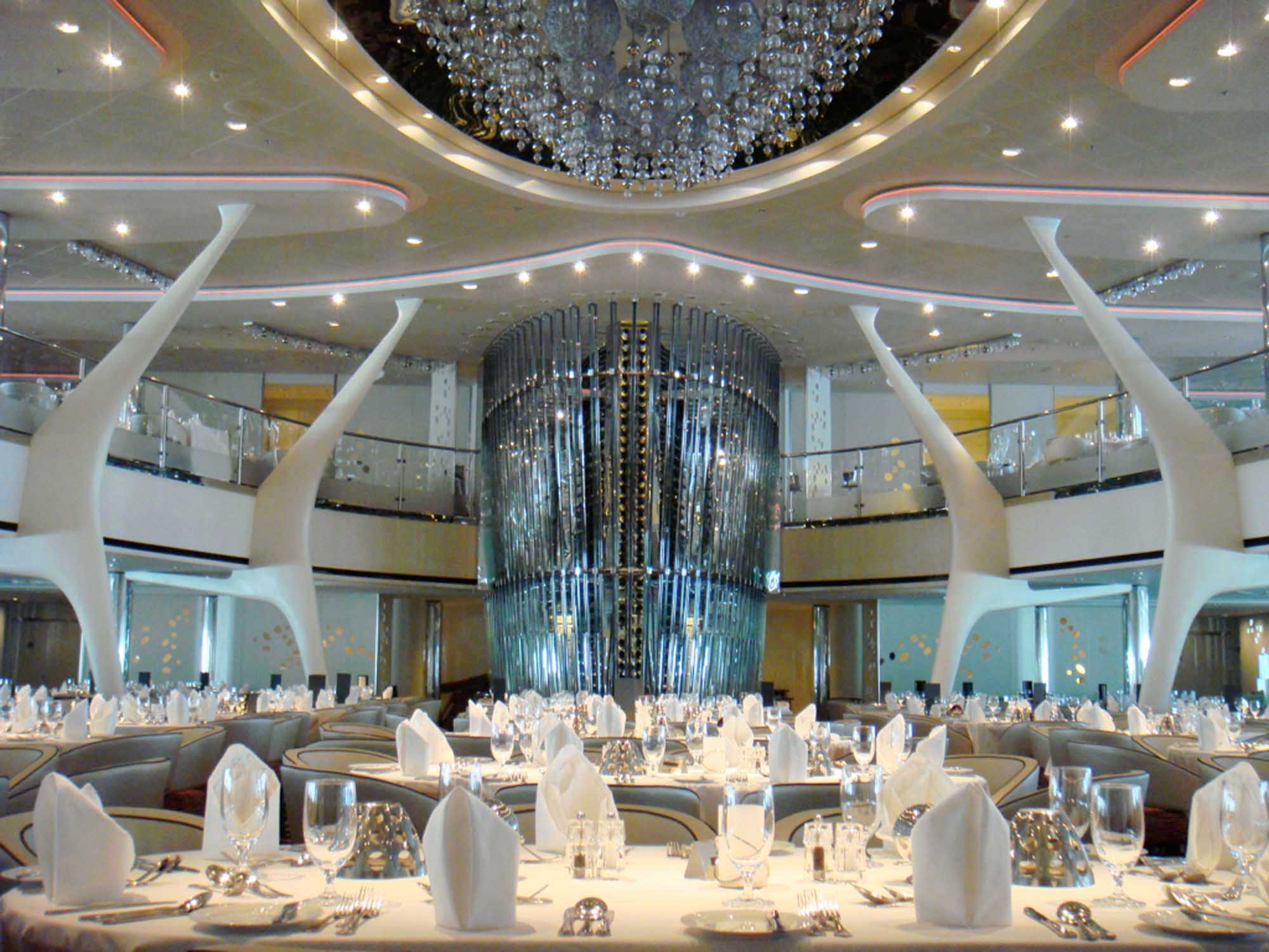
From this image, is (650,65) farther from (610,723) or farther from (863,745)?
(863,745)

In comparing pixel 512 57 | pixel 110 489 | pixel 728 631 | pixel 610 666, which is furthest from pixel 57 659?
pixel 512 57

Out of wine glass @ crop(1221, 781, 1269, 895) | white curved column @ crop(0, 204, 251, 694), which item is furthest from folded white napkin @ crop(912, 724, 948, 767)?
white curved column @ crop(0, 204, 251, 694)

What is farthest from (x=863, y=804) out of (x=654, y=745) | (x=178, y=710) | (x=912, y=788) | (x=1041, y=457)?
(x=1041, y=457)

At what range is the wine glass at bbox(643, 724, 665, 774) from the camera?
4625 mm

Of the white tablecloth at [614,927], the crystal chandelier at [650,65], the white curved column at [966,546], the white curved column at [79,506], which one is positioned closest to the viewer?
the white tablecloth at [614,927]

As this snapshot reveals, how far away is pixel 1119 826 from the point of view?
2.32 m

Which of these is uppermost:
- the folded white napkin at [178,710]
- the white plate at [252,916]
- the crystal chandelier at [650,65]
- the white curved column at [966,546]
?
the crystal chandelier at [650,65]

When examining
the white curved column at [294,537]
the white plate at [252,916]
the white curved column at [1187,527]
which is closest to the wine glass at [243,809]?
the white plate at [252,916]

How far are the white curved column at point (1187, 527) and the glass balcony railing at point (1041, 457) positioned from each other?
37 cm

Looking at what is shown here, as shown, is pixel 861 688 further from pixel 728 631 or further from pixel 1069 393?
pixel 1069 393

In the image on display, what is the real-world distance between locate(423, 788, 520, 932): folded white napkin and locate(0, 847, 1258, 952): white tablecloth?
3cm

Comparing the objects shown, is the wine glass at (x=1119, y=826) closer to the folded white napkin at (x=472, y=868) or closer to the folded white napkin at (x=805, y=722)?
the folded white napkin at (x=472, y=868)

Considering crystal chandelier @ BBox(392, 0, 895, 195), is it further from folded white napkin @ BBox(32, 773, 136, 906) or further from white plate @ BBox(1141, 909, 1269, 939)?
white plate @ BBox(1141, 909, 1269, 939)

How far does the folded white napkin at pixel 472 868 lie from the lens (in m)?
2.15
